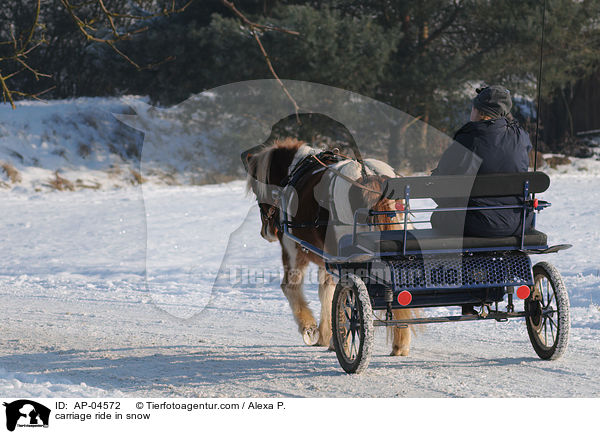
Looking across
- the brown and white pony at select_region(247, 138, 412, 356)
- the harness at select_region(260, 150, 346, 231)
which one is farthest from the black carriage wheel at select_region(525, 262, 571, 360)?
the harness at select_region(260, 150, 346, 231)

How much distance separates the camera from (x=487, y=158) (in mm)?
4785

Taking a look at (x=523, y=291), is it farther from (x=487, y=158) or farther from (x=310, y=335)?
(x=310, y=335)

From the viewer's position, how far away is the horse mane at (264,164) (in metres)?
6.91

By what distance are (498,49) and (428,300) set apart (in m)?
13.6

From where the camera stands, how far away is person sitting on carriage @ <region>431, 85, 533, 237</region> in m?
4.77

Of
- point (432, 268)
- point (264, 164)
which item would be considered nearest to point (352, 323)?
point (432, 268)

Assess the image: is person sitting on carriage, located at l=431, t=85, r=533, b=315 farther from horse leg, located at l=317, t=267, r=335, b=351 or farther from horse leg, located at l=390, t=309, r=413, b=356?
horse leg, located at l=317, t=267, r=335, b=351

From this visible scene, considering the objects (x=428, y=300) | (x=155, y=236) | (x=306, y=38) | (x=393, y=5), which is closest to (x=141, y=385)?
(x=428, y=300)

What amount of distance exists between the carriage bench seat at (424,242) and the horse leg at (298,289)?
1282 millimetres

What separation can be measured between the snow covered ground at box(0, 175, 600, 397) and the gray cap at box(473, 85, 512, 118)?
5.79 feet

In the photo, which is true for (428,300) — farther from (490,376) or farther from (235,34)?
(235,34)

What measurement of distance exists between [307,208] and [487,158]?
1636 millimetres

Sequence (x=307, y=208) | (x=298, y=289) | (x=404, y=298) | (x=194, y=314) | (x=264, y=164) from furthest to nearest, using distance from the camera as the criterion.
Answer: (x=194, y=314) → (x=264, y=164) → (x=298, y=289) → (x=307, y=208) → (x=404, y=298)
